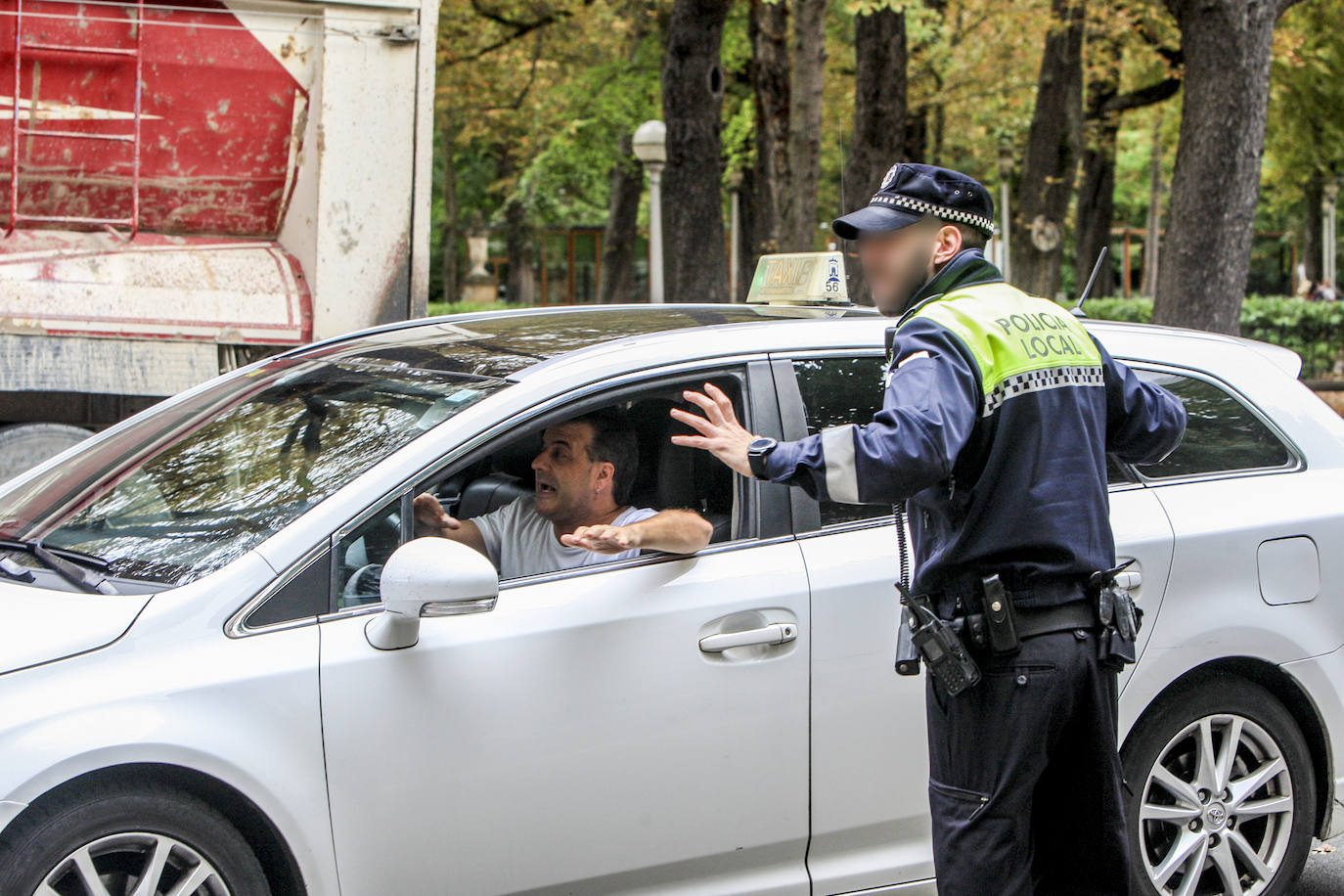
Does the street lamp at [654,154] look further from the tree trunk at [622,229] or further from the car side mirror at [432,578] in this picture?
the car side mirror at [432,578]

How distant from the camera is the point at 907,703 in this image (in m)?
3.34

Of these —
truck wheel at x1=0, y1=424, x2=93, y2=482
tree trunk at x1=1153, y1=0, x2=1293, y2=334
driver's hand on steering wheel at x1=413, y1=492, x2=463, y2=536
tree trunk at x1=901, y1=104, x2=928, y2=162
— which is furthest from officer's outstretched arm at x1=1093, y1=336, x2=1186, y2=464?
tree trunk at x1=901, y1=104, x2=928, y2=162

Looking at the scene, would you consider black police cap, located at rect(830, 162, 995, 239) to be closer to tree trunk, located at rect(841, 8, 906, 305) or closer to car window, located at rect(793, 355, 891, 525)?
car window, located at rect(793, 355, 891, 525)

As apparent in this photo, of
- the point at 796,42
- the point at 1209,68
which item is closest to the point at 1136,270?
the point at 796,42

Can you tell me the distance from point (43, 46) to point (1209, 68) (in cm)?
717

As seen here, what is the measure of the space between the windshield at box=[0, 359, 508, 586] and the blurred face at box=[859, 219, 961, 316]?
86 cm

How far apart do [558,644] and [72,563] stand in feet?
3.41

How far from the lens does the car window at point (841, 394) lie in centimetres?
342

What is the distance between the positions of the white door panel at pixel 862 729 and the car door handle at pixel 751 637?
7 cm

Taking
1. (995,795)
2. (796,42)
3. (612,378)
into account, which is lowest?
(995,795)

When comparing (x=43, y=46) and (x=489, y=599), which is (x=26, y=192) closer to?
(x=43, y=46)

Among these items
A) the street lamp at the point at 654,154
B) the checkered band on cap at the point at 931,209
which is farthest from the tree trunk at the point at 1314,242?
the checkered band on cap at the point at 931,209

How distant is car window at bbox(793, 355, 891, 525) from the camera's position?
342 cm

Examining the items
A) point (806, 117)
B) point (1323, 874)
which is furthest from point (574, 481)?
point (806, 117)
